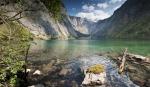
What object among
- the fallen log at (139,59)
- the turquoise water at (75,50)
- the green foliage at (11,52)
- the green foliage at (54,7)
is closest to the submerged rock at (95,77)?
the green foliage at (11,52)

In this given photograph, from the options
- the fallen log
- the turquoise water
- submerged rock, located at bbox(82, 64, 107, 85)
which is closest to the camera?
submerged rock, located at bbox(82, 64, 107, 85)

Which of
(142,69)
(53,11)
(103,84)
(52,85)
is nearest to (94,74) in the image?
(103,84)

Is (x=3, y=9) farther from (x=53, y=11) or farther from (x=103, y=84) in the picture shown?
(x=103, y=84)

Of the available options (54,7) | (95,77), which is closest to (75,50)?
(95,77)

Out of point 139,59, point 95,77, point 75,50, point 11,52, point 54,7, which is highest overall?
point 54,7

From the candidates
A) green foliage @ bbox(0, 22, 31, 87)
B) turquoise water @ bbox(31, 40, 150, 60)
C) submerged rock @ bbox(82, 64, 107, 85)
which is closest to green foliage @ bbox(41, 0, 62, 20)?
green foliage @ bbox(0, 22, 31, 87)

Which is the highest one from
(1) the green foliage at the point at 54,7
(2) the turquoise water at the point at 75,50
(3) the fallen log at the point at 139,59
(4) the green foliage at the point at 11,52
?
(1) the green foliage at the point at 54,7

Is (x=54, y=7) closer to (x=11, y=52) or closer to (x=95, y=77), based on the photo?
(x=11, y=52)

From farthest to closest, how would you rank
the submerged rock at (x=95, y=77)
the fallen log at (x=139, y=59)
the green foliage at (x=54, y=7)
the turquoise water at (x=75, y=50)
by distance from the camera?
the turquoise water at (x=75, y=50)
the fallen log at (x=139, y=59)
the submerged rock at (x=95, y=77)
the green foliage at (x=54, y=7)

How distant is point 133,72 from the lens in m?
37.9

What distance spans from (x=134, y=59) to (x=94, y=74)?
2346 cm

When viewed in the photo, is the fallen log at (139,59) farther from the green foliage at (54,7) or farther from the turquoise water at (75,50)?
the green foliage at (54,7)

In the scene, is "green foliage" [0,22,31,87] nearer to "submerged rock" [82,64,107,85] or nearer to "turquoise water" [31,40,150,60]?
"submerged rock" [82,64,107,85]

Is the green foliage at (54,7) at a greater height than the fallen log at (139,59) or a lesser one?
greater
